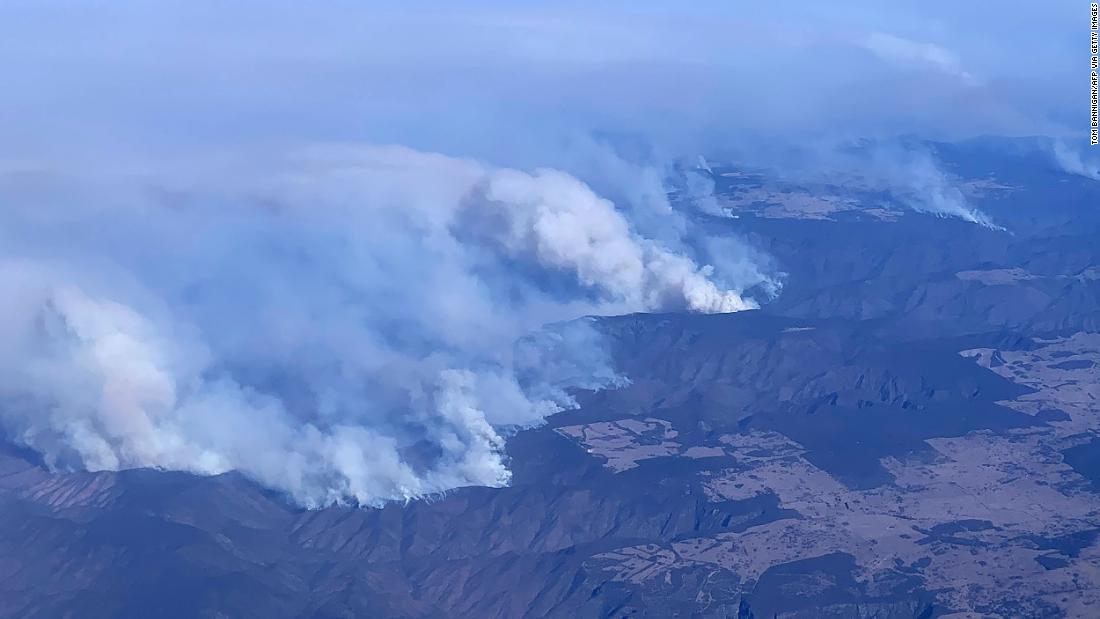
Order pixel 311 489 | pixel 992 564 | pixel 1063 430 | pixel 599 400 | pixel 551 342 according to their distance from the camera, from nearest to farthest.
A: pixel 992 564, pixel 311 489, pixel 1063 430, pixel 599 400, pixel 551 342

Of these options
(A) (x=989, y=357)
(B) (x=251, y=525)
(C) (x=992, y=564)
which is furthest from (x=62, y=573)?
(A) (x=989, y=357)

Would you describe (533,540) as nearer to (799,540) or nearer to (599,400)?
(799,540)

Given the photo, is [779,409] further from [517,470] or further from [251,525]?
[251,525]

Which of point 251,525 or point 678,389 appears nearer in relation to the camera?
point 251,525

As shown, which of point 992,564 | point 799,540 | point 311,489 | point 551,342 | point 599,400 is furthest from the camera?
point 551,342

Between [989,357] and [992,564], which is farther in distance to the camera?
[989,357]

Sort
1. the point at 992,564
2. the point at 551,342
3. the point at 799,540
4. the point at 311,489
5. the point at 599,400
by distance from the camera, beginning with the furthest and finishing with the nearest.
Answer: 1. the point at 551,342
2. the point at 599,400
3. the point at 311,489
4. the point at 799,540
5. the point at 992,564

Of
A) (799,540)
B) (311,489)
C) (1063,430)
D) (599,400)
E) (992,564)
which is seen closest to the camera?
(992,564)

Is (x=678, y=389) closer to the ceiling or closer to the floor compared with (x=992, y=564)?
closer to the floor

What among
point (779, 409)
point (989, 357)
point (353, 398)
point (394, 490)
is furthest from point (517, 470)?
point (989, 357)
